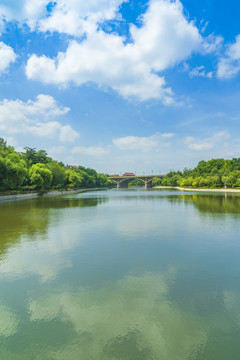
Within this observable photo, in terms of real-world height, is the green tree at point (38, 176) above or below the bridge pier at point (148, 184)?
above

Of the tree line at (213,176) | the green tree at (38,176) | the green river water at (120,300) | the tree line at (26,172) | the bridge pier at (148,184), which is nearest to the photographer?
the green river water at (120,300)

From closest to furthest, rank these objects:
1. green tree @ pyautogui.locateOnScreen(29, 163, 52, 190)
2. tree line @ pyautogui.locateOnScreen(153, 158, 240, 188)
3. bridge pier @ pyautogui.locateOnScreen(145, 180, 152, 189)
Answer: green tree @ pyautogui.locateOnScreen(29, 163, 52, 190) → tree line @ pyautogui.locateOnScreen(153, 158, 240, 188) → bridge pier @ pyautogui.locateOnScreen(145, 180, 152, 189)

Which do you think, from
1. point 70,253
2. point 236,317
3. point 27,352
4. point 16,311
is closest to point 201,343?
point 236,317

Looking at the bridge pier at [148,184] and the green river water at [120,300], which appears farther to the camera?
the bridge pier at [148,184]

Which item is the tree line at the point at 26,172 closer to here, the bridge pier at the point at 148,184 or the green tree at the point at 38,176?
the green tree at the point at 38,176

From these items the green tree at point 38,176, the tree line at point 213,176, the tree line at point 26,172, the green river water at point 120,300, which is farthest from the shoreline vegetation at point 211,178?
the green river water at point 120,300

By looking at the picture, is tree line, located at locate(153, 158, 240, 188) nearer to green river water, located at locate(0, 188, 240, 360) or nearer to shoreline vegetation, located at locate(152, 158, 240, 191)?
shoreline vegetation, located at locate(152, 158, 240, 191)

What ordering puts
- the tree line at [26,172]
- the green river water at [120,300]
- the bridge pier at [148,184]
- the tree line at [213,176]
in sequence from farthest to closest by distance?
the bridge pier at [148,184] < the tree line at [213,176] < the tree line at [26,172] < the green river water at [120,300]

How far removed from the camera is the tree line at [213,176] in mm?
85625

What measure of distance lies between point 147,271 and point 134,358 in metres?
4.26

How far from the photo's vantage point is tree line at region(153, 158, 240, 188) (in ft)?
281

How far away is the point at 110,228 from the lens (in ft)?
55.3

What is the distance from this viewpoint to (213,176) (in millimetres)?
100562

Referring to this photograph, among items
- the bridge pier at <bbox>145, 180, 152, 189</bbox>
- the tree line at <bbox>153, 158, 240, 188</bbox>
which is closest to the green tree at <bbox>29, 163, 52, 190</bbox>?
the tree line at <bbox>153, 158, 240, 188</bbox>
